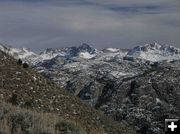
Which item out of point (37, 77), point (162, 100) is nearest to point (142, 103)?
point (162, 100)

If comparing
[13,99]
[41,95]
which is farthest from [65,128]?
[41,95]

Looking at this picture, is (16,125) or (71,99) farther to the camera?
(71,99)

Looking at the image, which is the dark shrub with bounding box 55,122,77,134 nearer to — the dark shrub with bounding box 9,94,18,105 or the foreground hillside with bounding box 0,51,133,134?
the dark shrub with bounding box 9,94,18,105

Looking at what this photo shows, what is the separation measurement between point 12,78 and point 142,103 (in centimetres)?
13434

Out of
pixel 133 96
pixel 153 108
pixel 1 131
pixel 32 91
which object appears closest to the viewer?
pixel 1 131

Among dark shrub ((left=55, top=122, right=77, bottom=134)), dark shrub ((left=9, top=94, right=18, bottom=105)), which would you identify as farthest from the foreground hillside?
dark shrub ((left=55, top=122, right=77, bottom=134))

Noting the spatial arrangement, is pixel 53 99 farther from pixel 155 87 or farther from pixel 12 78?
pixel 155 87

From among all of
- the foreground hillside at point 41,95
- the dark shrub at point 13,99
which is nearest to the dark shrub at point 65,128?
the dark shrub at point 13,99

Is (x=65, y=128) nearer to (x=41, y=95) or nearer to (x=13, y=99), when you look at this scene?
(x=13, y=99)

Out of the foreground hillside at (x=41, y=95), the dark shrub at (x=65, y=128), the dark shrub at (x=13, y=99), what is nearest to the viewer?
the dark shrub at (x=65, y=128)

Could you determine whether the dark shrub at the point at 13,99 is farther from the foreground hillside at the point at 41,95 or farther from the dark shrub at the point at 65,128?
the dark shrub at the point at 65,128

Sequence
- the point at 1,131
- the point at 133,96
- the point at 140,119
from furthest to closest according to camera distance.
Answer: the point at 133,96, the point at 140,119, the point at 1,131

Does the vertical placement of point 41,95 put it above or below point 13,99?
below

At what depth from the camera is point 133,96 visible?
18912cm
